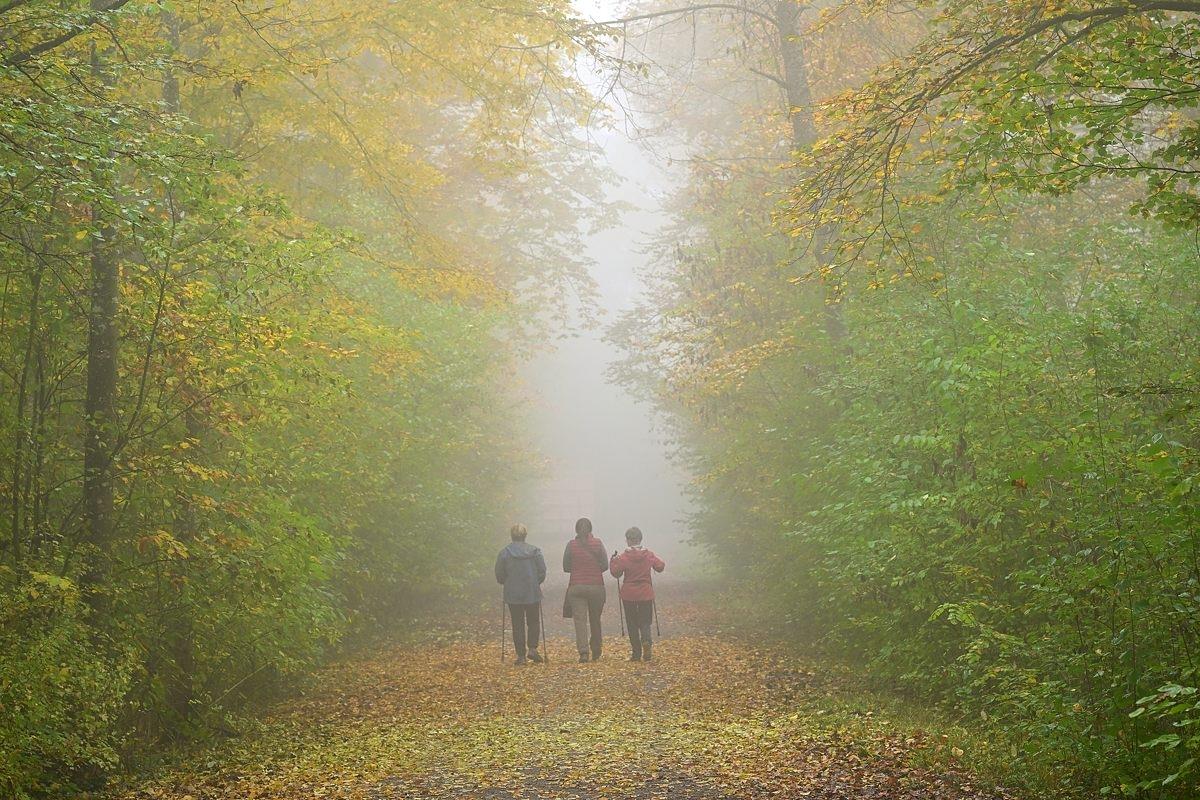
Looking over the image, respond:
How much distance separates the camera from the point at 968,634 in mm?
8461

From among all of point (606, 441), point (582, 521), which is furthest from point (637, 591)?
point (606, 441)

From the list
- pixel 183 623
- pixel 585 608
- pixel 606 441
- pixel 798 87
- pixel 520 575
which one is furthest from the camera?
pixel 606 441

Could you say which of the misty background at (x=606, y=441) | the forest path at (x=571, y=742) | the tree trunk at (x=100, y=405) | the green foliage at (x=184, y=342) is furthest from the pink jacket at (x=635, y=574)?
the misty background at (x=606, y=441)

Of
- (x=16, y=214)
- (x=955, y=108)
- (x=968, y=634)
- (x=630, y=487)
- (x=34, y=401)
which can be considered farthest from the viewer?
(x=630, y=487)

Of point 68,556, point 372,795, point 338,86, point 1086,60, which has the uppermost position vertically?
point 338,86

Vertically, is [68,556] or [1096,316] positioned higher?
[1096,316]

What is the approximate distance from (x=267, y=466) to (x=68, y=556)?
226cm

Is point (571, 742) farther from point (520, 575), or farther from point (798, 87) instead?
point (798, 87)

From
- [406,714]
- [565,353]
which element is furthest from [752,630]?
[565,353]

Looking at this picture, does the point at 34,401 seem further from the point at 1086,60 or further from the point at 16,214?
the point at 1086,60

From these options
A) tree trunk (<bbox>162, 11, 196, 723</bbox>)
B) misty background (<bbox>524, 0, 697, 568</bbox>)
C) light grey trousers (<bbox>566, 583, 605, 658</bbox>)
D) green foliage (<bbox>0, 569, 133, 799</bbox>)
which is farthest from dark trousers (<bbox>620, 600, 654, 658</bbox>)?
misty background (<bbox>524, 0, 697, 568</bbox>)

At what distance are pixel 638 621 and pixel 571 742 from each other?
479cm

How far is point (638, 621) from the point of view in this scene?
13.1m

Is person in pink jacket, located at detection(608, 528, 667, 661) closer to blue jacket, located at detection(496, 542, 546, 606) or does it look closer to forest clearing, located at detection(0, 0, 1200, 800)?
forest clearing, located at detection(0, 0, 1200, 800)
